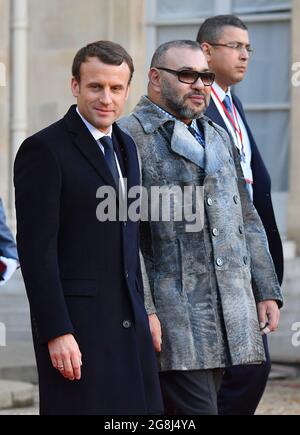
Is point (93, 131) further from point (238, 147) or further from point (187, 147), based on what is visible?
point (238, 147)

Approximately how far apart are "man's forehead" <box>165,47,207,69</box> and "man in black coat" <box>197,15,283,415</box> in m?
0.75

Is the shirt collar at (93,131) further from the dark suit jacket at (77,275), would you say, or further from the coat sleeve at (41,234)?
the coat sleeve at (41,234)

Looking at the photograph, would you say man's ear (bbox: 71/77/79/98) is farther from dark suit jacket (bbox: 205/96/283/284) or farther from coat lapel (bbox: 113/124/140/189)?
dark suit jacket (bbox: 205/96/283/284)

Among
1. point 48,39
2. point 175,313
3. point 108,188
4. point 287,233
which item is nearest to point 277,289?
point 175,313

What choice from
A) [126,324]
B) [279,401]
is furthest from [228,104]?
[279,401]

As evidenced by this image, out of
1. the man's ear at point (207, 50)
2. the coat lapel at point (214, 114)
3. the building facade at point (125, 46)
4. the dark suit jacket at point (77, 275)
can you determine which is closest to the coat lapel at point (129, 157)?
the dark suit jacket at point (77, 275)

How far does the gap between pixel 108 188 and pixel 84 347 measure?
566 millimetres

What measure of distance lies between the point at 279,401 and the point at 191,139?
4265 mm

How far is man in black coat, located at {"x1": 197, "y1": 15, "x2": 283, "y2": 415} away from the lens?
255 inches

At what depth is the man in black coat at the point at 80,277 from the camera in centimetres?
494

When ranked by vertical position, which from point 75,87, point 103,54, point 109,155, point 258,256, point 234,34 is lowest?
point 258,256

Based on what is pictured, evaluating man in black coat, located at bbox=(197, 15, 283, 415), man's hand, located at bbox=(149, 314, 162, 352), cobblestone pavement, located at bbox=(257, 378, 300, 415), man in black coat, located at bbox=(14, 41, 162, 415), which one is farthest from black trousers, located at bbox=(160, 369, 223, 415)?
cobblestone pavement, located at bbox=(257, 378, 300, 415)

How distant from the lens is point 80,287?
502 cm

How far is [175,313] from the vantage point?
18.5ft
